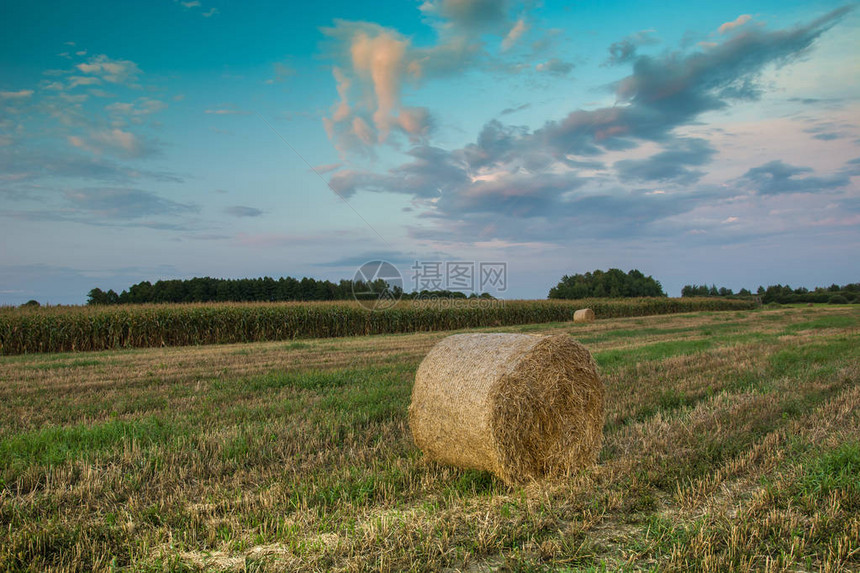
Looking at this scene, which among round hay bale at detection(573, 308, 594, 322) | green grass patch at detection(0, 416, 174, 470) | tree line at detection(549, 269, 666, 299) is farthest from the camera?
tree line at detection(549, 269, 666, 299)

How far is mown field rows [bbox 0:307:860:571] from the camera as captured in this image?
3.62 meters

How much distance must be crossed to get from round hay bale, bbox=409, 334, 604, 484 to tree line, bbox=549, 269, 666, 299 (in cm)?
6556

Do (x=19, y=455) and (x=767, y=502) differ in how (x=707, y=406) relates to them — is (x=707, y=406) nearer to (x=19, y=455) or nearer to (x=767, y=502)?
(x=767, y=502)

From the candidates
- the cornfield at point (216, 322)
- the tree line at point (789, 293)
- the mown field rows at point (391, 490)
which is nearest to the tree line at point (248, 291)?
the cornfield at point (216, 322)

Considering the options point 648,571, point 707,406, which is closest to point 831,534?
point 648,571

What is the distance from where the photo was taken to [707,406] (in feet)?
25.0

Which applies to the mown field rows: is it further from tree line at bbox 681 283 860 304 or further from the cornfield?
tree line at bbox 681 283 860 304

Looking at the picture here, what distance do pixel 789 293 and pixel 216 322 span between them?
3397 inches

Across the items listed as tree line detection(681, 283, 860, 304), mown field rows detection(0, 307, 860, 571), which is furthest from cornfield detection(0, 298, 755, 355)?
tree line detection(681, 283, 860, 304)

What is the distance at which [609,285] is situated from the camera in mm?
76062

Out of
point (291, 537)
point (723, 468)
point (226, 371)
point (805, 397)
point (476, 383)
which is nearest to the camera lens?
point (291, 537)

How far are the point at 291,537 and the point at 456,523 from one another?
1.23 m

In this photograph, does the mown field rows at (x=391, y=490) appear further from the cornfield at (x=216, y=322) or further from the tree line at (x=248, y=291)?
the tree line at (x=248, y=291)

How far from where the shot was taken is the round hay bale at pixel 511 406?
520 centimetres
